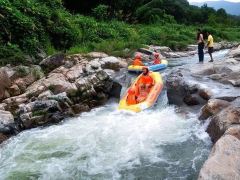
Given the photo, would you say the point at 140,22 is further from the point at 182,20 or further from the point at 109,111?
the point at 109,111

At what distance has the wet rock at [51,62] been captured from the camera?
1523 cm

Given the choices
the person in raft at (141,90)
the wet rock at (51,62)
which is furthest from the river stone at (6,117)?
the wet rock at (51,62)

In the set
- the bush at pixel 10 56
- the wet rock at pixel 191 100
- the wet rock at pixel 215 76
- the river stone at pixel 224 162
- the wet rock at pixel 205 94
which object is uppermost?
the bush at pixel 10 56

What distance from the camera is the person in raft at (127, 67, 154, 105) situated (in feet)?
40.8

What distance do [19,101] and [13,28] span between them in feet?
17.4

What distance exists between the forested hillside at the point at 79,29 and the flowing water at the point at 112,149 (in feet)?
19.1

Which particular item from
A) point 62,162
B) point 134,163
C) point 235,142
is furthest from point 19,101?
point 235,142

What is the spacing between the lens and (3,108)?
37.9ft

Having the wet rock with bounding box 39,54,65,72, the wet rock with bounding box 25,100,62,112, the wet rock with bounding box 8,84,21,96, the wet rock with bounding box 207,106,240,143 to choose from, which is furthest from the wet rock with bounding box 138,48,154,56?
the wet rock with bounding box 207,106,240,143

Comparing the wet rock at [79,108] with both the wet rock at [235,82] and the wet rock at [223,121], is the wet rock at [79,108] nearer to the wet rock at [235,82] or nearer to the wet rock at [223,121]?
the wet rock at [223,121]

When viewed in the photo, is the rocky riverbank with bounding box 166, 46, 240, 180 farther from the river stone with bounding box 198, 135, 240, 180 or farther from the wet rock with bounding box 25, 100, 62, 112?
the wet rock with bounding box 25, 100, 62, 112

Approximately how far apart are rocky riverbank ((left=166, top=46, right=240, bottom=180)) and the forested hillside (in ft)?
22.8

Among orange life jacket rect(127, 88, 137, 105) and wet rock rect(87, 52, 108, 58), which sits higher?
wet rock rect(87, 52, 108, 58)

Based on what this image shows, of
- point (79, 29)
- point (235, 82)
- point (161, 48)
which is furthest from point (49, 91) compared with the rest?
point (161, 48)
